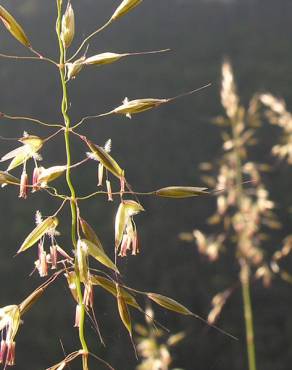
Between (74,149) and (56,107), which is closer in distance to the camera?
(74,149)

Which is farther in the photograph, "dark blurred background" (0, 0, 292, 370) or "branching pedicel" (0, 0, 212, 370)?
"dark blurred background" (0, 0, 292, 370)

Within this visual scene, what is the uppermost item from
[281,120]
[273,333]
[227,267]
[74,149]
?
[281,120]

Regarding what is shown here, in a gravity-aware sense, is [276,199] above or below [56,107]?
below

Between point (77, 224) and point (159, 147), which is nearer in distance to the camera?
point (77, 224)

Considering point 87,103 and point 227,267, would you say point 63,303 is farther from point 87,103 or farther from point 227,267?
point 87,103

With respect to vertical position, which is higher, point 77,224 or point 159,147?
point 77,224

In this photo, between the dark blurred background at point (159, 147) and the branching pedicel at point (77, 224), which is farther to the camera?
the dark blurred background at point (159, 147)

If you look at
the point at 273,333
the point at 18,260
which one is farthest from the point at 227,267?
the point at 18,260

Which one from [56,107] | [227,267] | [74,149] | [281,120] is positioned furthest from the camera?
[56,107]
